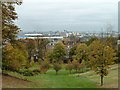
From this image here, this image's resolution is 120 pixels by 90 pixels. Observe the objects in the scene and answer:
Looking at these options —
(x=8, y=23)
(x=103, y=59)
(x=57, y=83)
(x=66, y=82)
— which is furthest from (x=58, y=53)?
(x=8, y=23)

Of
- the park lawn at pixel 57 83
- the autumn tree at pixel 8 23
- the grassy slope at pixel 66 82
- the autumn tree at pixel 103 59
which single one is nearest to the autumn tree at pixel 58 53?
the grassy slope at pixel 66 82

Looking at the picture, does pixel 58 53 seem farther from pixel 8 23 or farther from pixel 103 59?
pixel 8 23

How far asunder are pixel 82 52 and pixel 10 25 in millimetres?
27580

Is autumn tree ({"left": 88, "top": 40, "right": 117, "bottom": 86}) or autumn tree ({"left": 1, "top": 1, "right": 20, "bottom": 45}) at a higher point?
autumn tree ({"left": 1, "top": 1, "right": 20, "bottom": 45})

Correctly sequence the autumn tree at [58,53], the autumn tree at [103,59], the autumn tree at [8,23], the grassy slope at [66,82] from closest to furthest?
the autumn tree at [8,23]
the grassy slope at [66,82]
the autumn tree at [103,59]
the autumn tree at [58,53]

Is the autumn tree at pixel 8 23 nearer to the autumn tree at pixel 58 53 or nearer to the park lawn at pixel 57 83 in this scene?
the park lawn at pixel 57 83

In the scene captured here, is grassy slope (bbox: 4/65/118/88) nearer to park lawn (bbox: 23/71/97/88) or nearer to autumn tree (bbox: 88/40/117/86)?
park lawn (bbox: 23/71/97/88)

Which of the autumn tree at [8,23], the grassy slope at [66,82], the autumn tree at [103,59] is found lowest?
the grassy slope at [66,82]

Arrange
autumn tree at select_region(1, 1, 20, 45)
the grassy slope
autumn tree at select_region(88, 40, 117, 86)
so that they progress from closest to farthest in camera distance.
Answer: autumn tree at select_region(1, 1, 20, 45) < the grassy slope < autumn tree at select_region(88, 40, 117, 86)

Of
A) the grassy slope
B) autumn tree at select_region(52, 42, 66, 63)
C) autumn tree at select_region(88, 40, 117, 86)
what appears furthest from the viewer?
autumn tree at select_region(52, 42, 66, 63)

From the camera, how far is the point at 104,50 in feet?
52.5

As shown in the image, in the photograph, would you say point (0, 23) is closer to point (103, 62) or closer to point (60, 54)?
point (103, 62)

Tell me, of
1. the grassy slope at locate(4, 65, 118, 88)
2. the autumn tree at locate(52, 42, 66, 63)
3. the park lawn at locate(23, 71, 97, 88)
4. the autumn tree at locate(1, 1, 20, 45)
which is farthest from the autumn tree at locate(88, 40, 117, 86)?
the autumn tree at locate(52, 42, 66, 63)

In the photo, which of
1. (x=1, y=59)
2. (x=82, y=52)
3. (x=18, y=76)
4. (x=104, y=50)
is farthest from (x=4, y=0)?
(x=82, y=52)
